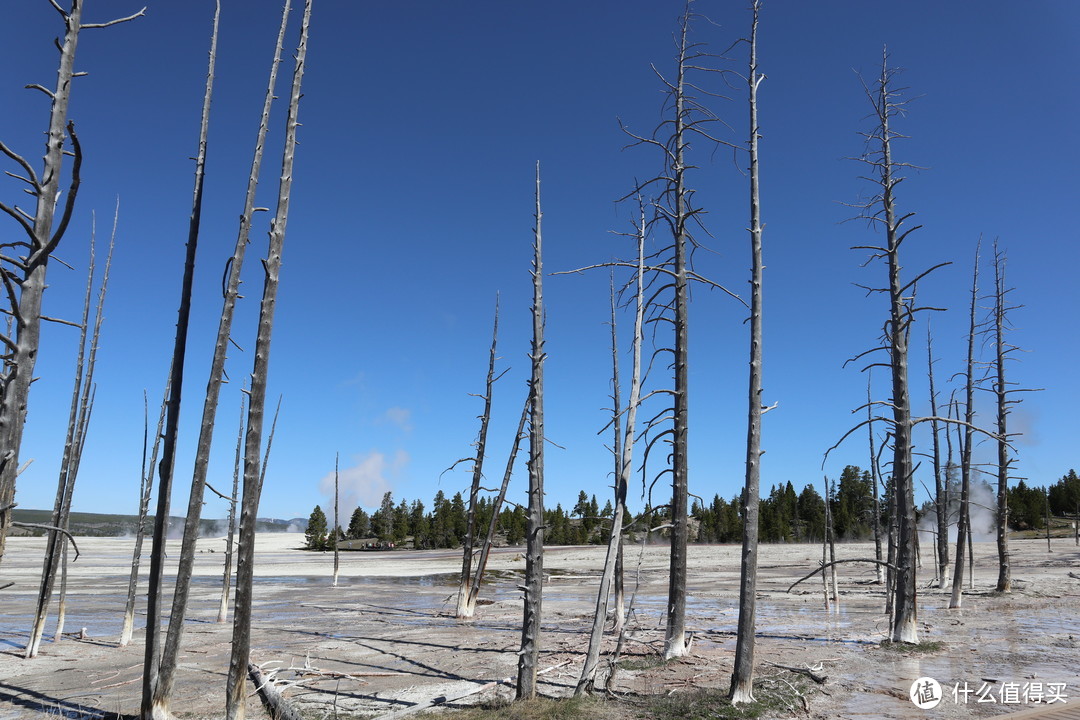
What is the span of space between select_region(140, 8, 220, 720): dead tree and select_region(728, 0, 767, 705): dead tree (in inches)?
287

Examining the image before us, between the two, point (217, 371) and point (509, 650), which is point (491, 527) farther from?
point (217, 371)

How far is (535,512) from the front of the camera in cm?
961

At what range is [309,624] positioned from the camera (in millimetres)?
19297

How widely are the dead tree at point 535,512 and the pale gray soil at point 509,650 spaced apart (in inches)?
37.1

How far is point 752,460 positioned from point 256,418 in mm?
6729

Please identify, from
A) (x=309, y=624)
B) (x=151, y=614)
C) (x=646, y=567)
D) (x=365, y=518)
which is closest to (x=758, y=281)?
(x=151, y=614)

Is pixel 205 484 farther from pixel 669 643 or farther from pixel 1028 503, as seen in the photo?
pixel 1028 503

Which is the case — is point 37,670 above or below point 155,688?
below

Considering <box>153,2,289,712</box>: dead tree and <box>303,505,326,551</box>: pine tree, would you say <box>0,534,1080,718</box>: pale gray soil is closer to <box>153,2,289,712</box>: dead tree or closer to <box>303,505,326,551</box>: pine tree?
<box>153,2,289,712</box>: dead tree

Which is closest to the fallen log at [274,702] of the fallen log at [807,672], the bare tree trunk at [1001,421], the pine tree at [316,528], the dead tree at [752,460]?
the dead tree at [752,460]

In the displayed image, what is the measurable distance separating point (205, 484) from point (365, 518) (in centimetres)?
8405

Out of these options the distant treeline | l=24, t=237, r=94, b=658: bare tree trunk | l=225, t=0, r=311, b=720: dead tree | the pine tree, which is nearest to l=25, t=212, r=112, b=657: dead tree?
l=24, t=237, r=94, b=658: bare tree trunk

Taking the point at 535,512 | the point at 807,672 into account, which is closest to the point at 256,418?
the point at 535,512

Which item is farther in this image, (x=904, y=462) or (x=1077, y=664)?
(x=904, y=462)
